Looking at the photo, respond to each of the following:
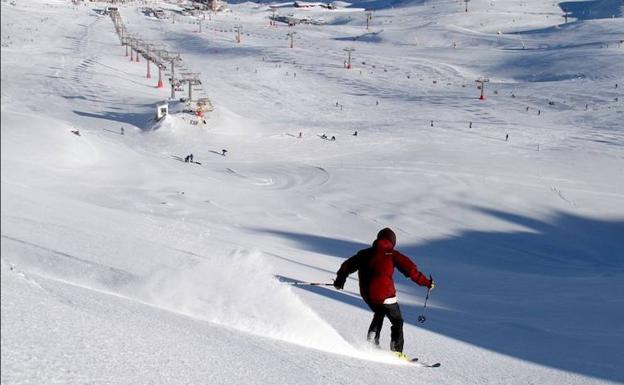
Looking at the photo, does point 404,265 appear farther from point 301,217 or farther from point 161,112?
point 161,112

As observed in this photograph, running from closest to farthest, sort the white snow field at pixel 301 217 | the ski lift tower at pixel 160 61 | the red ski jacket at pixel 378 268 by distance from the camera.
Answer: the white snow field at pixel 301 217
the red ski jacket at pixel 378 268
the ski lift tower at pixel 160 61

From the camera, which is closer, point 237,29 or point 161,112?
point 161,112

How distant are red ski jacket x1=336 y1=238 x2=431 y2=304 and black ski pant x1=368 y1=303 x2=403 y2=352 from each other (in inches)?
3.6

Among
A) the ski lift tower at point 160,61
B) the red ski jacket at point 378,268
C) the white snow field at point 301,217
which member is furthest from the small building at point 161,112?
the red ski jacket at point 378,268

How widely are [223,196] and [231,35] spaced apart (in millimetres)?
59652

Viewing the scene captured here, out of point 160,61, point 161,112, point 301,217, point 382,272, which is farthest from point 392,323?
point 160,61

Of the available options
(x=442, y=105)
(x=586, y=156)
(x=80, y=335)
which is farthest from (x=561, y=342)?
(x=442, y=105)

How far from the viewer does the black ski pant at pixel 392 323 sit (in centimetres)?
551

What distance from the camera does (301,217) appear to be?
1560cm

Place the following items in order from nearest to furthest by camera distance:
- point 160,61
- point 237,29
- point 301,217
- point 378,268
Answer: point 378,268 < point 301,217 < point 160,61 < point 237,29

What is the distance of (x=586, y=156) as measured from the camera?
26281 millimetres

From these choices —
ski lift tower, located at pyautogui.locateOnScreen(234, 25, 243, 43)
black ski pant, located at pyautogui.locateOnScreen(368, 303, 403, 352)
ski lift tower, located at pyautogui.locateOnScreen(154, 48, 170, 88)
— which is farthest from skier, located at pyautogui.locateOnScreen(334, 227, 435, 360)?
ski lift tower, located at pyautogui.locateOnScreen(234, 25, 243, 43)

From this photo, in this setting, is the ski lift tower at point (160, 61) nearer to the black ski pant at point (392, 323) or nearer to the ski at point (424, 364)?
the black ski pant at point (392, 323)

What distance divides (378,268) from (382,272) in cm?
5
